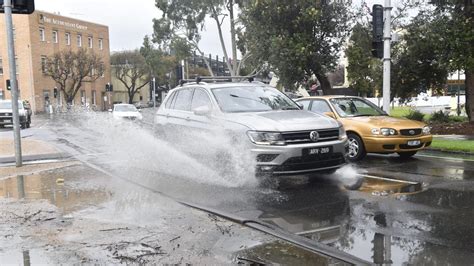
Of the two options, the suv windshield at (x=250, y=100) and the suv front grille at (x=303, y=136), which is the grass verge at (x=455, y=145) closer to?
the suv windshield at (x=250, y=100)

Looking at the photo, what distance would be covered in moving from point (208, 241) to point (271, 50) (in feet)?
49.9

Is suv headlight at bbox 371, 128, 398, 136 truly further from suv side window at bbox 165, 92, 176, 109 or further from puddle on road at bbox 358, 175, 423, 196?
suv side window at bbox 165, 92, 176, 109

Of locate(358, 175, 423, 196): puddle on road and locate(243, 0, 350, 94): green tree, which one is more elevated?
locate(243, 0, 350, 94): green tree

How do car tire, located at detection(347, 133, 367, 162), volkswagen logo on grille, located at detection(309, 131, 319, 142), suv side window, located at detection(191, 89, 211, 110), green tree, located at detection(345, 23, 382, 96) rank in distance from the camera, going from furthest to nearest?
green tree, located at detection(345, 23, 382, 96) < car tire, located at detection(347, 133, 367, 162) < suv side window, located at detection(191, 89, 211, 110) < volkswagen logo on grille, located at detection(309, 131, 319, 142)

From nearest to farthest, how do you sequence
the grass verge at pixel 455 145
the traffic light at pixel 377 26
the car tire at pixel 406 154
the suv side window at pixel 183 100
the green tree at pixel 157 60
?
the suv side window at pixel 183 100 < the car tire at pixel 406 154 < the grass verge at pixel 455 145 < the traffic light at pixel 377 26 < the green tree at pixel 157 60

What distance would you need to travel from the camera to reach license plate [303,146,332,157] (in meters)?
7.38

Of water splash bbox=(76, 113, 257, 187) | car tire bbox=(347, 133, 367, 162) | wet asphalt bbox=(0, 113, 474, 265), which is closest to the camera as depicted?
wet asphalt bbox=(0, 113, 474, 265)

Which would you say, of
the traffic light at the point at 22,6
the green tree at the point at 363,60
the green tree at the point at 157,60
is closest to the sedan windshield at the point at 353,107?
the traffic light at the point at 22,6

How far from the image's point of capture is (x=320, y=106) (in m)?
11.8

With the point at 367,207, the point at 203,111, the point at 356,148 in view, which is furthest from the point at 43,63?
the point at 367,207

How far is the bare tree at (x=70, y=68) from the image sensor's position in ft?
189

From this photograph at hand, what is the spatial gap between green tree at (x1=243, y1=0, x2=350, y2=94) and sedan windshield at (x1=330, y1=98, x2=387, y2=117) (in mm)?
7315

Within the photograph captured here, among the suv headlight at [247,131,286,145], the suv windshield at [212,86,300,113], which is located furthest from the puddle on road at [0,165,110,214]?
the suv windshield at [212,86,300,113]

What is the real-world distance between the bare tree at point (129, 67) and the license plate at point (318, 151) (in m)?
61.6
